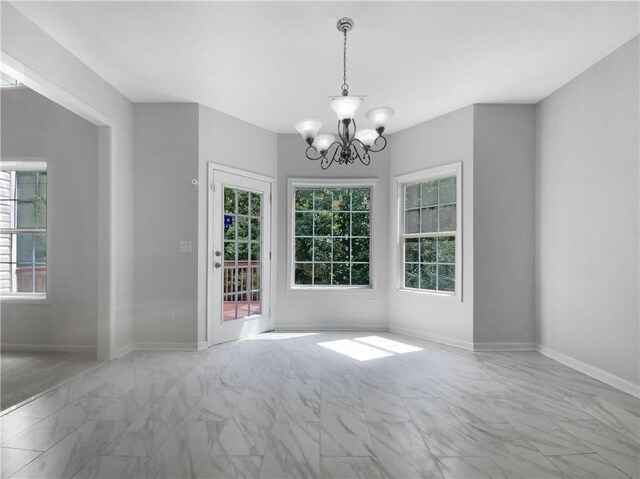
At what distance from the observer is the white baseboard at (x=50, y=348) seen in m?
3.82

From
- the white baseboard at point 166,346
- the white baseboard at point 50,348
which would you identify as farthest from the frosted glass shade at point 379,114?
the white baseboard at point 50,348

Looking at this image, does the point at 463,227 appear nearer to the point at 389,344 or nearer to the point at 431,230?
the point at 431,230

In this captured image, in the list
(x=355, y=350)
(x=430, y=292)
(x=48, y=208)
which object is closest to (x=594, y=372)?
(x=430, y=292)

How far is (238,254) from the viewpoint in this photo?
4398 millimetres

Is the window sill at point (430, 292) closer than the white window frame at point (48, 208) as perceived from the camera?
No

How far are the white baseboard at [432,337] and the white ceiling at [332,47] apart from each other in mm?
2665

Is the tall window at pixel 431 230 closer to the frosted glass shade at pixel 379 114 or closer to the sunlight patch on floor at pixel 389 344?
the sunlight patch on floor at pixel 389 344

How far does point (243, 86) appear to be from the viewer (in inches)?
138

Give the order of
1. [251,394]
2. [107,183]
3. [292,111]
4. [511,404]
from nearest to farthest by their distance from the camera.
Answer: [511,404]
[251,394]
[107,183]
[292,111]

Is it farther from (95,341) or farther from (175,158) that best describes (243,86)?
(95,341)

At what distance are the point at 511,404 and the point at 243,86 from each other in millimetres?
3580

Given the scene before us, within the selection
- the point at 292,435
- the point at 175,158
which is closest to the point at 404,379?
the point at 292,435

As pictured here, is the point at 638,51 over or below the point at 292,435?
over

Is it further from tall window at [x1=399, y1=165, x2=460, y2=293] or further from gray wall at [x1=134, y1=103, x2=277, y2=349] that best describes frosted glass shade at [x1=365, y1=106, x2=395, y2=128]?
gray wall at [x1=134, y1=103, x2=277, y2=349]
